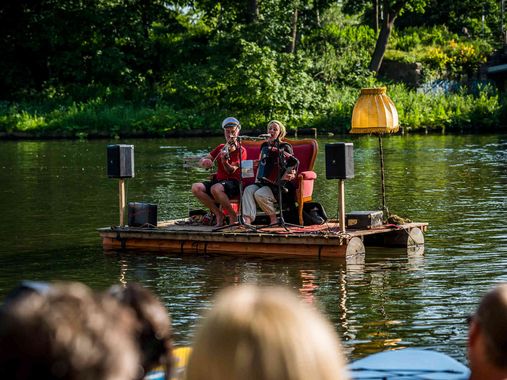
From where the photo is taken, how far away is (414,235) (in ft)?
50.4

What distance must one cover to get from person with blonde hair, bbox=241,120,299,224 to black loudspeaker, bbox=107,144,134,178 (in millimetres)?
1634

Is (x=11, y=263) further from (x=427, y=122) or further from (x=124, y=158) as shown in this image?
(x=427, y=122)

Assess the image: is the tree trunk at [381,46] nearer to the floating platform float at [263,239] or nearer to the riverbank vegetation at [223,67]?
the riverbank vegetation at [223,67]

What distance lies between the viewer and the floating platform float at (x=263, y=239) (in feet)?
46.9

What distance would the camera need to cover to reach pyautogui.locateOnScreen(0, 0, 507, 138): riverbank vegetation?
47844 mm

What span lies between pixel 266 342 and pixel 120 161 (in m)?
13.6

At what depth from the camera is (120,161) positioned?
1555 centimetres

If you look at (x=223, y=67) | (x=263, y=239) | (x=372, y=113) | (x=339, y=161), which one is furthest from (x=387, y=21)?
(x=339, y=161)

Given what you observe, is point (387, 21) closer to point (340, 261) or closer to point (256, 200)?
point (256, 200)

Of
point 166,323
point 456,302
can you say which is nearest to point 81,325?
point 166,323

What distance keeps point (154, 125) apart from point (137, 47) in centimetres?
1035

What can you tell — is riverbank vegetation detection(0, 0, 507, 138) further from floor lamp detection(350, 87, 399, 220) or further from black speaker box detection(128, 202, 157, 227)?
black speaker box detection(128, 202, 157, 227)

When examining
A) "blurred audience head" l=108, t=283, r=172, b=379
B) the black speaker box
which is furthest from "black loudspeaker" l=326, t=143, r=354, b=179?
"blurred audience head" l=108, t=283, r=172, b=379

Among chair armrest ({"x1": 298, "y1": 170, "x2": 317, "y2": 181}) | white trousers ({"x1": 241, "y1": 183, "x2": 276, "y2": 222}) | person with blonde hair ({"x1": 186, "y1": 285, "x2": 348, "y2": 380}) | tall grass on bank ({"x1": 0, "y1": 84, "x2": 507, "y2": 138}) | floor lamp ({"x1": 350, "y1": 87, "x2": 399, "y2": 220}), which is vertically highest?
tall grass on bank ({"x1": 0, "y1": 84, "x2": 507, "y2": 138})
